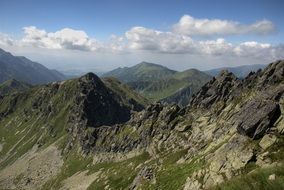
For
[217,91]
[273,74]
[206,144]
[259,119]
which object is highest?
[273,74]

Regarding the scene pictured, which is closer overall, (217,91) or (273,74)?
(273,74)

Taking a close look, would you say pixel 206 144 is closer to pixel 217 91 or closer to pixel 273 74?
pixel 273 74

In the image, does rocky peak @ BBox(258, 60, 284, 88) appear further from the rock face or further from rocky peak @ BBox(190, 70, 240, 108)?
the rock face

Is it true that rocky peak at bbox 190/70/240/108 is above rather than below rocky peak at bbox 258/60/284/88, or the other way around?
below

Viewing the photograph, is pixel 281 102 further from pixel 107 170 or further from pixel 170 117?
pixel 107 170

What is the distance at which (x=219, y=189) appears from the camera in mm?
12797

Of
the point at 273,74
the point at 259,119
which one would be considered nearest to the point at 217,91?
the point at 273,74

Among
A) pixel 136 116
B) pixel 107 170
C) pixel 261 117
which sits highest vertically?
pixel 261 117

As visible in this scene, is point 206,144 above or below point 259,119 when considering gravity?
below

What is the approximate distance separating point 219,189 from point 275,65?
105630 millimetres

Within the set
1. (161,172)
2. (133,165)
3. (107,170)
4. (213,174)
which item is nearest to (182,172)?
(161,172)

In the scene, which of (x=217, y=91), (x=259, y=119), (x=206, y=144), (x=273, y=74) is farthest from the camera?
(x=217, y=91)

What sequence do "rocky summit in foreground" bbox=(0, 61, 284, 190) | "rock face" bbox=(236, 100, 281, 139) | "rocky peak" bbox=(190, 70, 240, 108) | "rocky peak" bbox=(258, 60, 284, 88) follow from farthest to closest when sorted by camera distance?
"rocky peak" bbox=(190, 70, 240, 108) < "rocky peak" bbox=(258, 60, 284, 88) < "rock face" bbox=(236, 100, 281, 139) < "rocky summit in foreground" bbox=(0, 61, 284, 190)

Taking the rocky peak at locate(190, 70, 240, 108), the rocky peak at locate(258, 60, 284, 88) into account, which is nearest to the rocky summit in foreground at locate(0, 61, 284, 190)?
the rocky peak at locate(190, 70, 240, 108)
